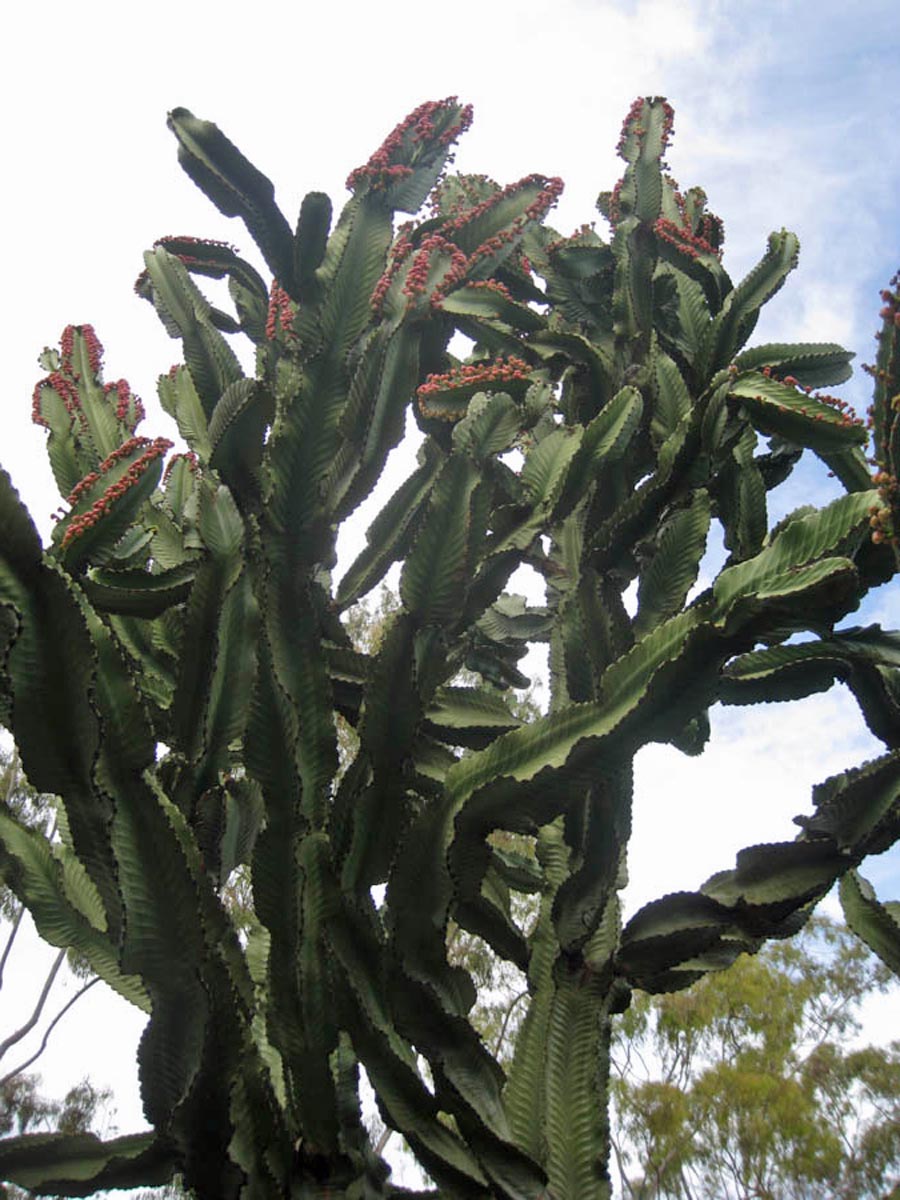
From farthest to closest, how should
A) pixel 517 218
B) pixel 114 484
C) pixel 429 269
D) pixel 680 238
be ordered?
pixel 680 238 < pixel 517 218 < pixel 429 269 < pixel 114 484

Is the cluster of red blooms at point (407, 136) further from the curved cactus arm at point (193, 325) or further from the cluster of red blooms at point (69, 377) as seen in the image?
the cluster of red blooms at point (69, 377)

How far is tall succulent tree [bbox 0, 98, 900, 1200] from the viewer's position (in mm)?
2057

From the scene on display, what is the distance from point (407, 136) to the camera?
124 inches

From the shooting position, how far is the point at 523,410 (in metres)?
2.93

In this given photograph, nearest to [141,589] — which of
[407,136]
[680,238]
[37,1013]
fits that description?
[407,136]

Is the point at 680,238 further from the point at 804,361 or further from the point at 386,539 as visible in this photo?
the point at 386,539

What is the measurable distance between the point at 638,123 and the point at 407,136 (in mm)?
1417

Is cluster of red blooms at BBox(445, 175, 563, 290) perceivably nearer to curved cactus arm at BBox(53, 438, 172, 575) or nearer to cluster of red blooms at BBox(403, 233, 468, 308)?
cluster of red blooms at BBox(403, 233, 468, 308)

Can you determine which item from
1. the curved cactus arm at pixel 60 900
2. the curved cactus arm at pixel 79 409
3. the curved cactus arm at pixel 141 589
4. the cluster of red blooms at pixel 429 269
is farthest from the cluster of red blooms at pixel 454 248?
the curved cactus arm at pixel 60 900

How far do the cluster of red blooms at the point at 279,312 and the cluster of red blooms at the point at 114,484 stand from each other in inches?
19.0

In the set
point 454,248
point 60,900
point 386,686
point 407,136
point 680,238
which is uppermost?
point 680,238

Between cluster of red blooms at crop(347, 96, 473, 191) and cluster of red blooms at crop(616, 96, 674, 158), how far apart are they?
1.11 metres

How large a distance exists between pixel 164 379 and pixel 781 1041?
613 inches

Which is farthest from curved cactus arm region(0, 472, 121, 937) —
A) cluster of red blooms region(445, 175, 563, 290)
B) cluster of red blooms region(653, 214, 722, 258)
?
cluster of red blooms region(653, 214, 722, 258)
